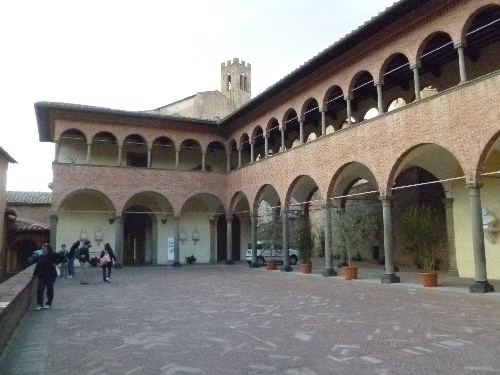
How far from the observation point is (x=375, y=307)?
9.20 m

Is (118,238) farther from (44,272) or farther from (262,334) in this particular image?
(262,334)

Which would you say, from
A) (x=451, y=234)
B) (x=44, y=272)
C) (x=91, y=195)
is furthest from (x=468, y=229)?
(x=91, y=195)

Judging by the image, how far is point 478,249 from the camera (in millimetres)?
11531

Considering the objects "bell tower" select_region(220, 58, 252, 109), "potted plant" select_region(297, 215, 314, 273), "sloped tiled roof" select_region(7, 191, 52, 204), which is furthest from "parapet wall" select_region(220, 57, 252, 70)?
"potted plant" select_region(297, 215, 314, 273)

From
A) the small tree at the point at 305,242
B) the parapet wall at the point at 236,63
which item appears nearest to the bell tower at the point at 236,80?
the parapet wall at the point at 236,63

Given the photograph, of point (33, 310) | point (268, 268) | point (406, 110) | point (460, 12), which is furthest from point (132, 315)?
point (268, 268)

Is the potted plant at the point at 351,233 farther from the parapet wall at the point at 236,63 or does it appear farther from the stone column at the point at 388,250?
the parapet wall at the point at 236,63

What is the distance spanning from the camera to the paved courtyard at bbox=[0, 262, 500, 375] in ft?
16.7

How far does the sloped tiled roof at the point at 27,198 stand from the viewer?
31431 mm

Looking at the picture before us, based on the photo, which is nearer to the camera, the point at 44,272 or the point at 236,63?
the point at 44,272

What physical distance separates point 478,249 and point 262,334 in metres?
7.66

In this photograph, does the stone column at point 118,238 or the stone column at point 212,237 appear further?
the stone column at point 212,237

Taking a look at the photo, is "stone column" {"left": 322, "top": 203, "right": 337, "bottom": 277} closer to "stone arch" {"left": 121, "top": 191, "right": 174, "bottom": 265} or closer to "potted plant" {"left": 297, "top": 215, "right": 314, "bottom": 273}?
"potted plant" {"left": 297, "top": 215, "right": 314, "bottom": 273}

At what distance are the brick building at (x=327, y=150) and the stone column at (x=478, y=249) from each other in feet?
0.11
